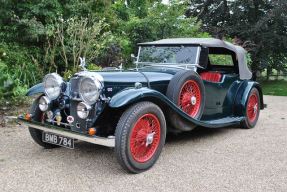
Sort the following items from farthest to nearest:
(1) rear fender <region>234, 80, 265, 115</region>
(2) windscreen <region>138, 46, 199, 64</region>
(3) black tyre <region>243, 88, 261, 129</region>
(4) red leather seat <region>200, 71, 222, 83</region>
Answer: (3) black tyre <region>243, 88, 261, 129</region>, (1) rear fender <region>234, 80, 265, 115</region>, (4) red leather seat <region>200, 71, 222, 83</region>, (2) windscreen <region>138, 46, 199, 64</region>

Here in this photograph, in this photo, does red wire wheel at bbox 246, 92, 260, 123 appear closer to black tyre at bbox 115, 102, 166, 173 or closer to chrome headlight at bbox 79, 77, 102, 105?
black tyre at bbox 115, 102, 166, 173

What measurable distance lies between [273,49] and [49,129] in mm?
14480

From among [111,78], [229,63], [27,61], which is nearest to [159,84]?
[111,78]

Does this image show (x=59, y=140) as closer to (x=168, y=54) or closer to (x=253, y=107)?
(x=168, y=54)

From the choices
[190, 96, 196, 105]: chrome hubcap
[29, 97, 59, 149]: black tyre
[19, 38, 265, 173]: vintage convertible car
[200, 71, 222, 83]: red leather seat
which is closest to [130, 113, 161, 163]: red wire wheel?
[19, 38, 265, 173]: vintage convertible car

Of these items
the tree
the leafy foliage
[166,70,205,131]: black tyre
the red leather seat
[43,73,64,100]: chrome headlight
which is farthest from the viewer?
the tree

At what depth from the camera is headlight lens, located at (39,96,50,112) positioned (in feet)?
14.2

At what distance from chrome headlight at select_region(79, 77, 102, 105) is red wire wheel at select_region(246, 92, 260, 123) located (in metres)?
3.36

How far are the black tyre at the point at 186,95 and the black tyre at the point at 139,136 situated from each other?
478 mm

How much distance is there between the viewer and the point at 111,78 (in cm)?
421

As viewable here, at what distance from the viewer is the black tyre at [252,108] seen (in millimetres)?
6148

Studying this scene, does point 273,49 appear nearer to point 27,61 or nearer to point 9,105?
point 27,61

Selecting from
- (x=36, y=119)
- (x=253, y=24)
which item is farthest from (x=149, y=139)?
(x=253, y=24)

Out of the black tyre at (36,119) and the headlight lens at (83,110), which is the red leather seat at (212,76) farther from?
the black tyre at (36,119)
